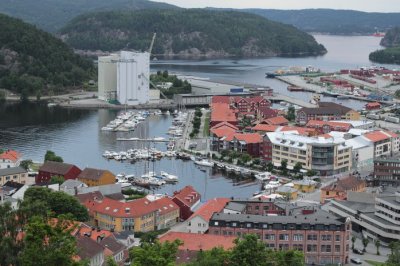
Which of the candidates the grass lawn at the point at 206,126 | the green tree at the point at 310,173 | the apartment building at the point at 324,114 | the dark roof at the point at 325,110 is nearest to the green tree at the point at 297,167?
the green tree at the point at 310,173

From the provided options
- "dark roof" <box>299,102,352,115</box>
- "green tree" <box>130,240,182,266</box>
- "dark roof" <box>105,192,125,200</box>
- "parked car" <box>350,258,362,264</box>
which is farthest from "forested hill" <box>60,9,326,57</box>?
"green tree" <box>130,240,182,266</box>

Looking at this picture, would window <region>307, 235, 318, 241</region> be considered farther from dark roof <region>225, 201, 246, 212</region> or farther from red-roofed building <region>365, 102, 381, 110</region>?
red-roofed building <region>365, 102, 381, 110</region>

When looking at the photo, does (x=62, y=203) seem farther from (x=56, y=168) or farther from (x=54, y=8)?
(x=54, y=8)

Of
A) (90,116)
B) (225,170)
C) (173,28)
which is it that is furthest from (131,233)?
(173,28)

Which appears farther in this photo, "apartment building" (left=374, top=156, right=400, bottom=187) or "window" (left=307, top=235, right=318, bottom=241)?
"apartment building" (left=374, top=156, right=400, bottom=187)

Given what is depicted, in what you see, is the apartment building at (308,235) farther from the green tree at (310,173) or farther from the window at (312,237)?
the green tree at (310,173)

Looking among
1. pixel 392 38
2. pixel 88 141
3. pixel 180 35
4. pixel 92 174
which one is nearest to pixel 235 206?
pixel 92 174
